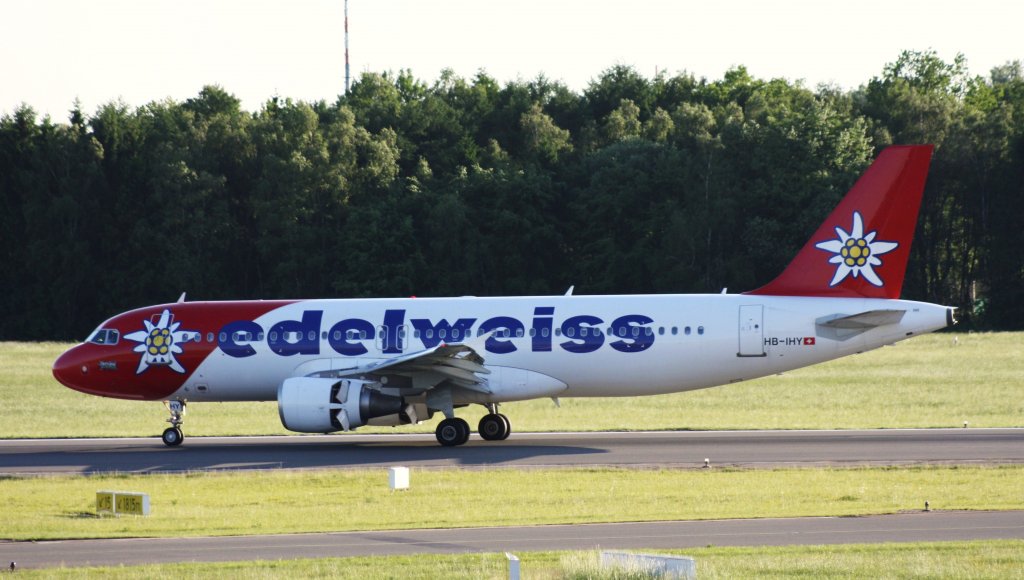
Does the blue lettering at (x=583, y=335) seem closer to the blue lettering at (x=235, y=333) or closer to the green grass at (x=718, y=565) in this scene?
the blue lettering at (x=235, y=333)

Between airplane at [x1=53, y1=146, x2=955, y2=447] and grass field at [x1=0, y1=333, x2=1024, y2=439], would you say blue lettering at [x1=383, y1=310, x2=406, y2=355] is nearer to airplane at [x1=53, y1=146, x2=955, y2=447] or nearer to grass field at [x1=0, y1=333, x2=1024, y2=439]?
airplane at [x1=53, y1=146, x2=955, y2=447]

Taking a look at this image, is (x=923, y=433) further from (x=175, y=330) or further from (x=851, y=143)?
(x=851, y=143)

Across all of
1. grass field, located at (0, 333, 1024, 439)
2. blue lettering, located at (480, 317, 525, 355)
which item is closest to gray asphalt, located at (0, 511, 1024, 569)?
blue lettering, located at (480, 317, 525, 355)

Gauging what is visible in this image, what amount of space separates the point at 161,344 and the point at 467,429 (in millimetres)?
8439

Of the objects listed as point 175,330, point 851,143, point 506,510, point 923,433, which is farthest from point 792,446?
point 851,143

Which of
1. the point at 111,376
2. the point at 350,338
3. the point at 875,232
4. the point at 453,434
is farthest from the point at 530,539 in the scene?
the point at 111,376

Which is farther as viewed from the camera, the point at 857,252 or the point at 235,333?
the point at 235,333

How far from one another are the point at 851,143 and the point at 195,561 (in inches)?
2395

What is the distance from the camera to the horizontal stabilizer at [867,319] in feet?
94.8

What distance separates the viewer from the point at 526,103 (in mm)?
87750

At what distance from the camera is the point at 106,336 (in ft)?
109

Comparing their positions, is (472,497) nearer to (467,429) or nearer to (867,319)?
(467,429)

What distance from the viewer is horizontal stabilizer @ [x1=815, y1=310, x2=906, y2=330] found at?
94.8 feet

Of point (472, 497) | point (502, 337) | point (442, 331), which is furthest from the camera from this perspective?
point (442, 331)
